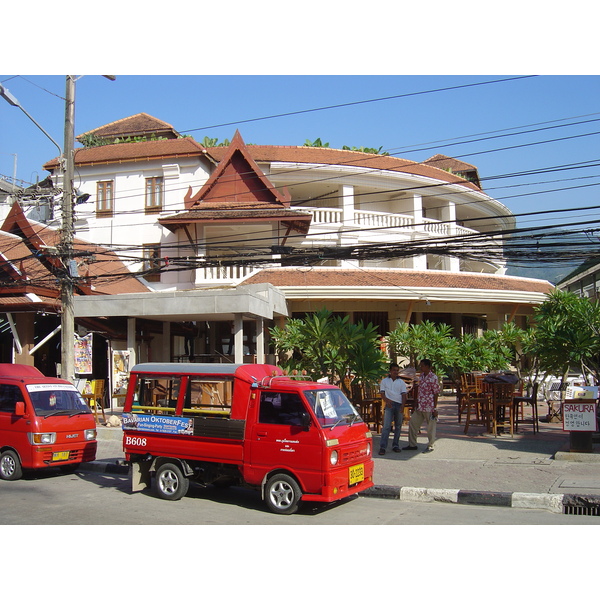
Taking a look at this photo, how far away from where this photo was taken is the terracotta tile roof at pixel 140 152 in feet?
88.4

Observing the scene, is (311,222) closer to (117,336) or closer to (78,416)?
(117,336)

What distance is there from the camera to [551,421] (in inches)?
663

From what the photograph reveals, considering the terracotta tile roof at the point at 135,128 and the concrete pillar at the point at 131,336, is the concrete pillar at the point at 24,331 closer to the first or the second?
the concrete pillar at the point at 131,336

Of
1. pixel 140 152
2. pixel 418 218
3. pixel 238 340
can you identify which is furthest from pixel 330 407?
pixel 140 152

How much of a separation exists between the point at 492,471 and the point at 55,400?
8318 mm

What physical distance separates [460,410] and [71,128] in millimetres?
12326

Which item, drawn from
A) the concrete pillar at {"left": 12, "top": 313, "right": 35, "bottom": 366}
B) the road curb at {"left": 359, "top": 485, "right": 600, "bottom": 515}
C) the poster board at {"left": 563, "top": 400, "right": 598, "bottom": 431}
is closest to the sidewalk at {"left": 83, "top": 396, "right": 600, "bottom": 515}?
the road curb at {"left": 359, "top": 485, "right": 600, "bottom": 515}

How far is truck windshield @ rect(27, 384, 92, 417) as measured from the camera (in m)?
11.9

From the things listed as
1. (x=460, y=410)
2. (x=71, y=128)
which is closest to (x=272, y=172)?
(x=71, y=128)

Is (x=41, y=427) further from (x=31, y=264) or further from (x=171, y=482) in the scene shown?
(x=31, y=264)

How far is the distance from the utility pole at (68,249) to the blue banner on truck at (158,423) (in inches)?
241

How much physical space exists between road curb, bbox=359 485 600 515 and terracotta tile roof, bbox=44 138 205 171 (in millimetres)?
20148

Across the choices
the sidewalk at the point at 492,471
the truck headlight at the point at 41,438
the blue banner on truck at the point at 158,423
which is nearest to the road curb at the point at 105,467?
the sidewalk at the point at 492,471

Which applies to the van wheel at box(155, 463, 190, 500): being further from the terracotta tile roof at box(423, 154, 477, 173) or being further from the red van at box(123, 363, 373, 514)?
the terracotta tile roof at box(423, 154, 477, 173)
